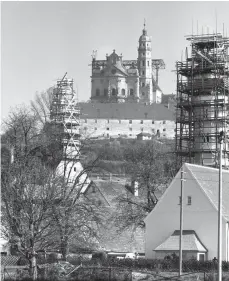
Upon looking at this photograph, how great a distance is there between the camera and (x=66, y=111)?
318ft

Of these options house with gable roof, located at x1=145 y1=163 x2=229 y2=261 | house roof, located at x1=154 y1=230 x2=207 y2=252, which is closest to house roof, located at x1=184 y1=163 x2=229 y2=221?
house with gable roof, located at x1=145 y1=163 x2=229 y2=261

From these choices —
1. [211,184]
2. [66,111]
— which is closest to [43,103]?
[66,111]

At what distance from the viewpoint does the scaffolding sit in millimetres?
90481

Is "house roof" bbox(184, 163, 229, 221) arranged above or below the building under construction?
below

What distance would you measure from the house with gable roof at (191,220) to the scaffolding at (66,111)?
29.4 metres

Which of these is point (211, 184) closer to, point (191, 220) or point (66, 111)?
point (191, 220)

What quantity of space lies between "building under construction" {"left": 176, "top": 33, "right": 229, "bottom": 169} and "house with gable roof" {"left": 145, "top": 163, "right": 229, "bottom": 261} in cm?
2179

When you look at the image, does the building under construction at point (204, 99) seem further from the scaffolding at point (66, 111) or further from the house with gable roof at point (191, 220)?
the house with gable roof at point (191, 220)

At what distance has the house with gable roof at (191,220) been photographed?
55.0 metres

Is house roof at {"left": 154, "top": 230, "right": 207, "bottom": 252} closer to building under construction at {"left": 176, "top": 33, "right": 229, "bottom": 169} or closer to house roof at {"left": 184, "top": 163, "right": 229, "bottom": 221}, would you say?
house roof at {"left": 184, "top": 163, "right": 229, "bottom": 221}

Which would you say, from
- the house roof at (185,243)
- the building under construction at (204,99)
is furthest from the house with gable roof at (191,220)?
the building under construction at (204,99)

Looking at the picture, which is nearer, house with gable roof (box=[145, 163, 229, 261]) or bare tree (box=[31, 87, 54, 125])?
house with gable roof (box=[145, 163, 229, 261])

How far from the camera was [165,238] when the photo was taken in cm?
5750

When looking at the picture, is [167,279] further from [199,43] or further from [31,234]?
[199,43]
